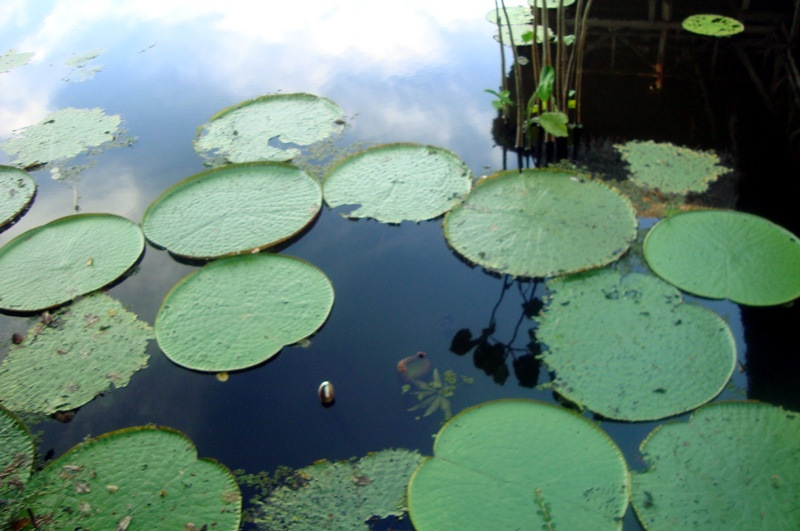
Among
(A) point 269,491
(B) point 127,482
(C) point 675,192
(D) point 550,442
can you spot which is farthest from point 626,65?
(B) point 127,482

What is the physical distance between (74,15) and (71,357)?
17.1 feet

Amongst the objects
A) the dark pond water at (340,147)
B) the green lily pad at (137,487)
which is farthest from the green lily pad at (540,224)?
the green lily pad at (137,487)

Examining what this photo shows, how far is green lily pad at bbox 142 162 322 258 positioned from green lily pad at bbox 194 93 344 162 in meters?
0.21

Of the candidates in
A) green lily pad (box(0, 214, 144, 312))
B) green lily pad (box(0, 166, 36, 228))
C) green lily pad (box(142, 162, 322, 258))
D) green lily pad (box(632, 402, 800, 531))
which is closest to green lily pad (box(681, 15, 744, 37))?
green lily pad (box(142, 162, 322, 258))

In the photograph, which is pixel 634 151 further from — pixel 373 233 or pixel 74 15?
pixel 74 15

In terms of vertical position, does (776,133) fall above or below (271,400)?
above

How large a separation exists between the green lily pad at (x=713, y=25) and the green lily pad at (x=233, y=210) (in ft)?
10.5

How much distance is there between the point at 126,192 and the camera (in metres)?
4.08

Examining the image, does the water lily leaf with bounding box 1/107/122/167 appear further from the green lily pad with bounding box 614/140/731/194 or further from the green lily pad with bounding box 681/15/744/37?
the green lily pad with bounding box 681/15/744/37

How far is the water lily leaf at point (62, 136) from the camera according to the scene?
4.52m

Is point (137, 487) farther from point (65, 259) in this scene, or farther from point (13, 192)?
point (13, 192)

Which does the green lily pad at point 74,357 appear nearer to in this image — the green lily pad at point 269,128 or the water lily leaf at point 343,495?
the water lily leaf at point 343,495

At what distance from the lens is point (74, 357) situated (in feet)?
9.66

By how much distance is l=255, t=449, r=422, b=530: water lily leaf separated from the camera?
228 centimetres
